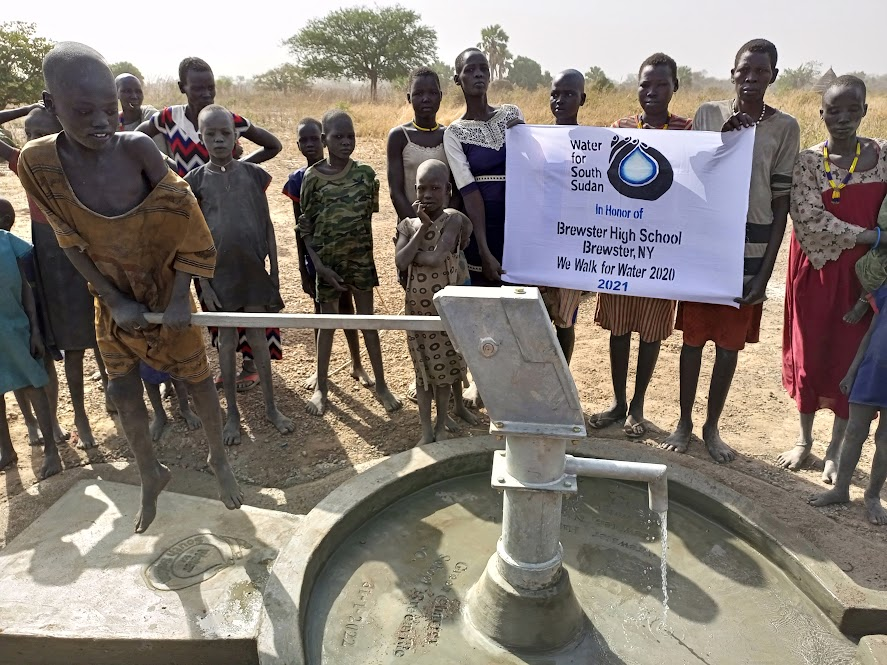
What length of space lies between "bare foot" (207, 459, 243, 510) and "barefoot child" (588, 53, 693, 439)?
2.10 m

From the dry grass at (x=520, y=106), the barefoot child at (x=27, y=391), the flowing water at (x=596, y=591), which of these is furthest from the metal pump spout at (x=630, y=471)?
the dry grass at (x=520, y=106)

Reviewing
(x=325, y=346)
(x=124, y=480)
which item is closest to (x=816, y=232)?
(x=325, y=346)

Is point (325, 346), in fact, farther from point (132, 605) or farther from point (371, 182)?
point (132, 605)

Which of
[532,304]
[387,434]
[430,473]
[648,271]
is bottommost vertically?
[387,434]

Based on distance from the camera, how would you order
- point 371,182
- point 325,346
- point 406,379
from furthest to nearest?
point 406,379
point 325,346
point 371,182

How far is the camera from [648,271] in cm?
342

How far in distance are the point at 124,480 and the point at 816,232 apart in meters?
3.66

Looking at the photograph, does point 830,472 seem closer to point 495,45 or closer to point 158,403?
point 158,403

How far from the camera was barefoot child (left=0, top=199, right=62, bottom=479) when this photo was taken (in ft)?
10.6

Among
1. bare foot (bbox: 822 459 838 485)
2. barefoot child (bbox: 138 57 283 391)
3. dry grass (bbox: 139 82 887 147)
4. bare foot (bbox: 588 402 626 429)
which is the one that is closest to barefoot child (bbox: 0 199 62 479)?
barefoot child (bbox: 138 57 283 391)

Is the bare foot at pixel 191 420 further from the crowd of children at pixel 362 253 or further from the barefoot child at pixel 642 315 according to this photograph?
the barefoot child at pixel 642 315

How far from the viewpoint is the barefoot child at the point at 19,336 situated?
3225 millimetres

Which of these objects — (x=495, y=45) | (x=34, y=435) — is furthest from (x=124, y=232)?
(x=495, y=45)

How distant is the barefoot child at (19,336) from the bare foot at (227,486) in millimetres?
1309
